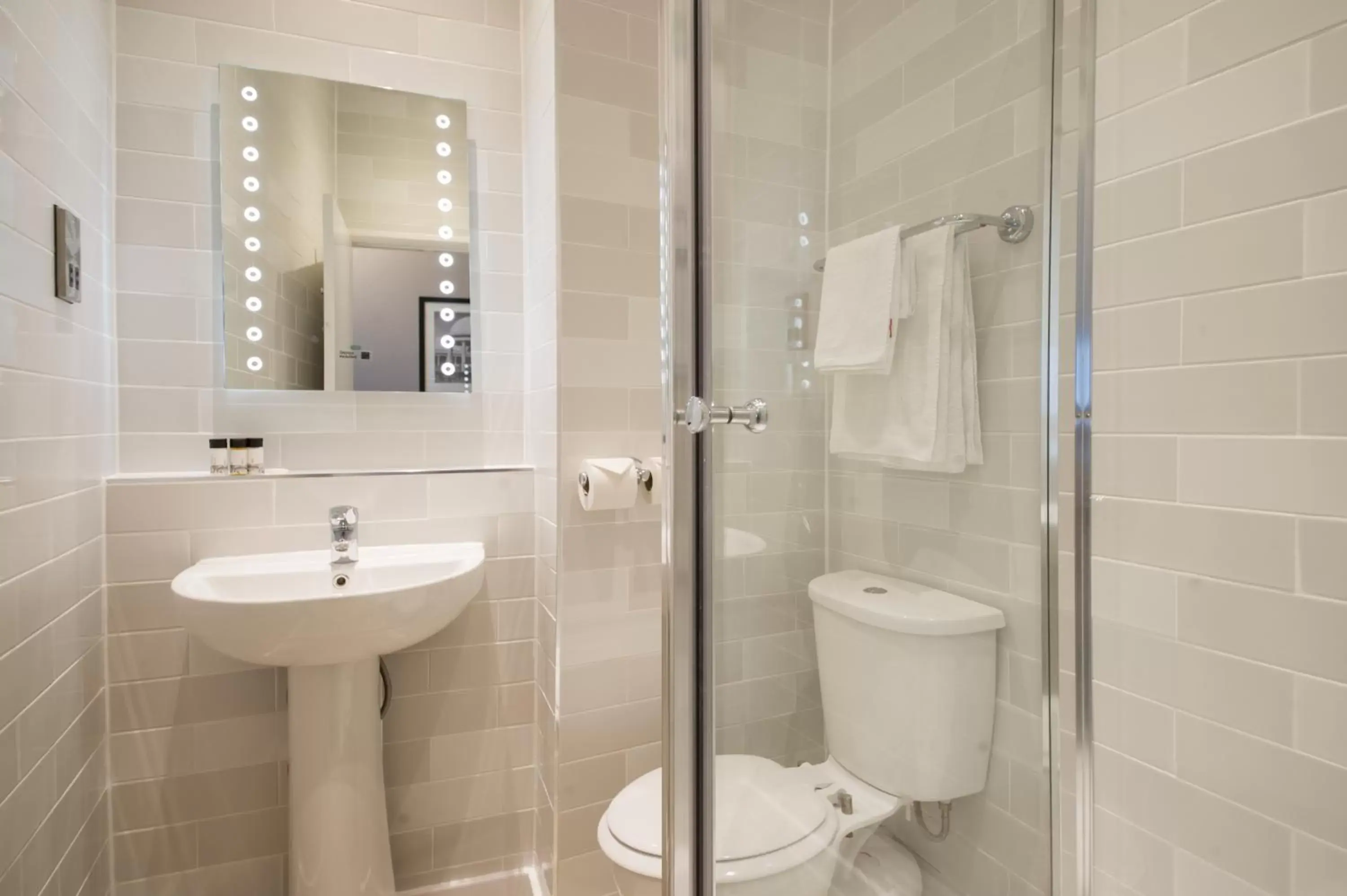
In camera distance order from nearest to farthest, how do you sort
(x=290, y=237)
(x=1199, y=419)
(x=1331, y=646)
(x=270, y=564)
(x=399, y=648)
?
(x=1331, y=646), (x=1199, y=419), (x=399, y=648), (x=270, y=564), (x=290, y=237)

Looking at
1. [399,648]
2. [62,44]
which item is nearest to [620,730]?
[399,648]

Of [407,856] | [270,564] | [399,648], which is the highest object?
[270,564]

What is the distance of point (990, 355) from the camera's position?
643mm

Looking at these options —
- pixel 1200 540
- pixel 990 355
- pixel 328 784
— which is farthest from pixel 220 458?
pixel 1200 540

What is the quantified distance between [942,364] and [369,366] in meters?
1.48

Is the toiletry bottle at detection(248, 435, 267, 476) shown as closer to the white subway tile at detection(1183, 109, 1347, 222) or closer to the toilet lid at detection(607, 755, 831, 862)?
the toilet lid at detection(607, 755, 831, 862)

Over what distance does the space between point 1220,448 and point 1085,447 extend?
117 millimetres

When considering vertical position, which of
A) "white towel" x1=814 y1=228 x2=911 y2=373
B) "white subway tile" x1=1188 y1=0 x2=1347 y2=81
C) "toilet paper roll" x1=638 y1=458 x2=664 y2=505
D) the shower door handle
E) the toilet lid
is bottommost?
the toilet lid

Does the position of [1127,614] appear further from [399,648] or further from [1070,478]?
[399,648]

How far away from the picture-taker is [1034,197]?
2.09 feet

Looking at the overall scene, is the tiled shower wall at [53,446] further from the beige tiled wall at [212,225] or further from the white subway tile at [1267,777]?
the white subway tile at [1267,777]

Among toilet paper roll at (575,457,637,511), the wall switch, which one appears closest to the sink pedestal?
toilet paper roll at (575,457,637,511)

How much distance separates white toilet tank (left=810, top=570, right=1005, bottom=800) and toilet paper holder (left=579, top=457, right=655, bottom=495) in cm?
77

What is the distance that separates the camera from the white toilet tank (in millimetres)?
656
